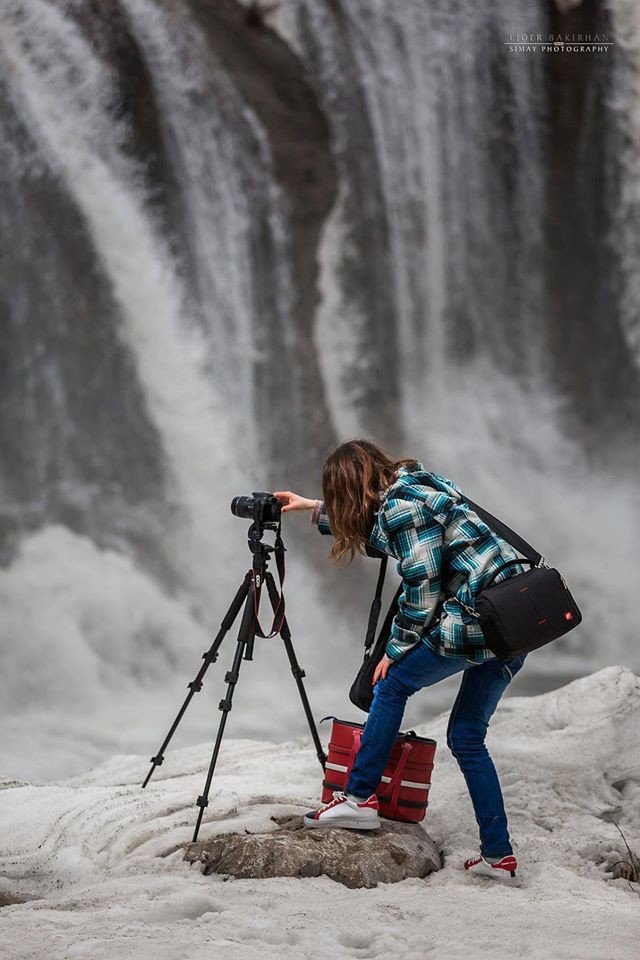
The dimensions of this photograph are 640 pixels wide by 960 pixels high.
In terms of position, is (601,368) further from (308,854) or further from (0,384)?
(308,854)

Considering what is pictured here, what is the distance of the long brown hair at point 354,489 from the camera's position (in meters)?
2.98

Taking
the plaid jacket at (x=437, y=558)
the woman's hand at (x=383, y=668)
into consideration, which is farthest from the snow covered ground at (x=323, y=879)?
the plaid jacket at (x=437, y=558)

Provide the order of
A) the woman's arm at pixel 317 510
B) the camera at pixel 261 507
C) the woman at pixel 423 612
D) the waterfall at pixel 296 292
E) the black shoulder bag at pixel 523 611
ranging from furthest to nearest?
the waterfall at pixel 296 292 < the camera at pixel 261 507 < the woman's arm at pixel 317 510 < the woman at pixel 423 612 < the black shoulder bag at pixel 523 611

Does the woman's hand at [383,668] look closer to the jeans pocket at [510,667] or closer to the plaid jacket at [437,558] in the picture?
the plaid jacket at [437,558]

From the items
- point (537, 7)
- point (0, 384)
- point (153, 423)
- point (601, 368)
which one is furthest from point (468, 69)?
point (0, 384)

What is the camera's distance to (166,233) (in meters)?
8.95

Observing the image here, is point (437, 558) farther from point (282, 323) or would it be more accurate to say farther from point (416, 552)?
point (282, 323)

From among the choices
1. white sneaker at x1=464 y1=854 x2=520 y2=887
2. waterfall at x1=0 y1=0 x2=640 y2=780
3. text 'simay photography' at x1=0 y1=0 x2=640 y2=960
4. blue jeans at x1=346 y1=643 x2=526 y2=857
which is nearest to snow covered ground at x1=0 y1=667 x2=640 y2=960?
white sneaker at x1=464 y1=854 x2=520 y2=887

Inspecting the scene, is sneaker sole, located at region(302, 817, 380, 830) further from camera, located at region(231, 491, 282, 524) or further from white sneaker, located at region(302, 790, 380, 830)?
camera, located at region(231, 491, 282, 524)

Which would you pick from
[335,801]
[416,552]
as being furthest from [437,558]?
[335,801]

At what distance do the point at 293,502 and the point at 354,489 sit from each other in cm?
35

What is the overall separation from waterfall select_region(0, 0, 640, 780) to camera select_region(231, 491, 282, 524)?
449 centimetres

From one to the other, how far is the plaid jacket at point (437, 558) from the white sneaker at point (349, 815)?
0.47 meters

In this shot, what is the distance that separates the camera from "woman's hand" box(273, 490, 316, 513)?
3.21 meters
